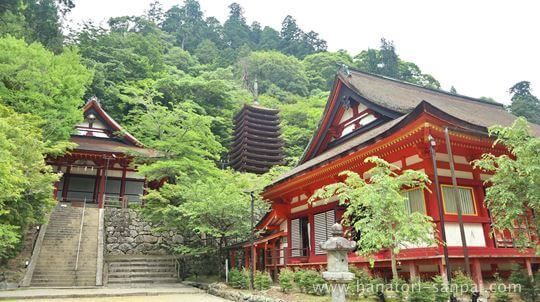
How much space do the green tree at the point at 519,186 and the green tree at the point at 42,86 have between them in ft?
57.0

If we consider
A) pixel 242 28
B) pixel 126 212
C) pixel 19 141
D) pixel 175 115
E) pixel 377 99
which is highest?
pixel 242 28

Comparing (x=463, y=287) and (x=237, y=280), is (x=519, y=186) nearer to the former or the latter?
(x=463, y=287)

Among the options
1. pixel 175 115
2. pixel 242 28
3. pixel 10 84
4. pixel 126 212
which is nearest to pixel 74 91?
pixel 10 84

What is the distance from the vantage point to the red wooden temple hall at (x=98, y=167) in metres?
24.4

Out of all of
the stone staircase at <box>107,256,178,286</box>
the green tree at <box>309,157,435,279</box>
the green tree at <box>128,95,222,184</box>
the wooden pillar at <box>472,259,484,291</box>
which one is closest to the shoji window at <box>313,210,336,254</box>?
the wooden pillar at <box>472,259,484,291</box>

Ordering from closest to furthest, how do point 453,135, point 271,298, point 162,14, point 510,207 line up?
1. point 510,207
2. point 453,135
3. point 271,298
4. point 162,14

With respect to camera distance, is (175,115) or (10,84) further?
(175,115)

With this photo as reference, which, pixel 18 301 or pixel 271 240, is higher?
pixel 271 240

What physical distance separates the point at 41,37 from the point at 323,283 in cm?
2823

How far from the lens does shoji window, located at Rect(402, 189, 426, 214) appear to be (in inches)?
363

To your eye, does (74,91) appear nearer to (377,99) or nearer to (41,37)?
(41,37)

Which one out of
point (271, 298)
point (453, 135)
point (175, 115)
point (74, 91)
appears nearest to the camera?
point (453, 135)

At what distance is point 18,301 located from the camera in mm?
10430

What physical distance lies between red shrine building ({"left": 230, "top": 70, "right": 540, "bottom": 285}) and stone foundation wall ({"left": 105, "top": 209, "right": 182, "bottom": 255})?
6512 millimetres
